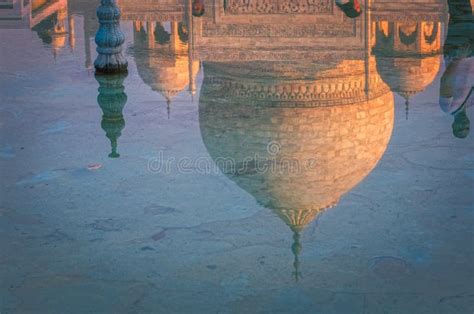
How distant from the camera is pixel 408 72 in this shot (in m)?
10.2

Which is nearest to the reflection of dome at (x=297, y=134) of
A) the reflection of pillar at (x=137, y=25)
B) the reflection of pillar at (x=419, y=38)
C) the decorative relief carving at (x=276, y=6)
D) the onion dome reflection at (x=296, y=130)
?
the onion dome reflection at (x=296, y=130)

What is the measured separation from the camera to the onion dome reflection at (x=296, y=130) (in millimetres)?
6367

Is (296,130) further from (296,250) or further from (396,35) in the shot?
(396,35)

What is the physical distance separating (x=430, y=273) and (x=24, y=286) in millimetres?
1957

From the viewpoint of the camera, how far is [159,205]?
593cm

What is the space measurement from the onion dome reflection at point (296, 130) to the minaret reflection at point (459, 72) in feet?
1.84

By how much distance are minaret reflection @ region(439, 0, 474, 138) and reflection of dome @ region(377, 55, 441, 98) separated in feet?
0.52

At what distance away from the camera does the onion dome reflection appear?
6367 millimetres

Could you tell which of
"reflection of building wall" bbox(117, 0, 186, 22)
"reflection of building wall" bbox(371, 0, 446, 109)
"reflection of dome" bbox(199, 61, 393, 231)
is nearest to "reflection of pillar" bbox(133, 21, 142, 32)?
"reflection of building wall" bbox(117, 0, 186, 22)

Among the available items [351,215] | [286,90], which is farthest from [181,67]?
[351,215]

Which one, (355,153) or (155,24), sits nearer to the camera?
(355,153)

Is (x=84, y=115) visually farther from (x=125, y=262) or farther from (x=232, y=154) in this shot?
(x=125, y=262)

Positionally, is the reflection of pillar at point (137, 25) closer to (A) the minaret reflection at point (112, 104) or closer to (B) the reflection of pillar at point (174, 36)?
(B) the reflection of pillar at point (174, 36)

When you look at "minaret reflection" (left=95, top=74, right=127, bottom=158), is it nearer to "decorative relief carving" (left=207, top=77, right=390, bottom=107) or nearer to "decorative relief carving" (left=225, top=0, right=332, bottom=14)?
"decorative relief carving" (left=207, top=77, right=390, bottom=107)
